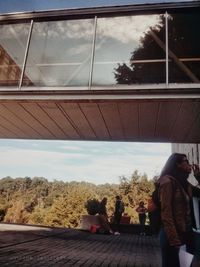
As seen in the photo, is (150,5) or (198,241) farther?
(150,5)

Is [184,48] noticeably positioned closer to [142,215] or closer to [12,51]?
[12,51]

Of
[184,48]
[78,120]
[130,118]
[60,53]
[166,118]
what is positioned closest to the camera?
[184,48]

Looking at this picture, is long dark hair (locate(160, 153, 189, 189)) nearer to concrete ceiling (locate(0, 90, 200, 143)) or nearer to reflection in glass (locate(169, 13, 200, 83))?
concrete ceiling (locate(0, 90, 200, 143))

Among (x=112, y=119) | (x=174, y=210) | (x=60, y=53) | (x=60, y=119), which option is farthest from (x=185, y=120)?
(x=174, y=210)

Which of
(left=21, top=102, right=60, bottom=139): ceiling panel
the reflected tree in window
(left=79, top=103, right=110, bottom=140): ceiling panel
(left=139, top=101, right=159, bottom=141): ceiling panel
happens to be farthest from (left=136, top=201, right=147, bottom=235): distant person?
the reflected tree in window

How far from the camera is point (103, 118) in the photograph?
9695mm

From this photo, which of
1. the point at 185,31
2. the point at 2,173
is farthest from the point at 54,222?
the point at 2,173

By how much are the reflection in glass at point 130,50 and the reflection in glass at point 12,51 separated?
2425 mm

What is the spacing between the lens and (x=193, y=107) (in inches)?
326

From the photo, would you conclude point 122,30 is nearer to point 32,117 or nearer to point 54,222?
point 32,117

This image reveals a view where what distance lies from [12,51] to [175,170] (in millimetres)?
7801

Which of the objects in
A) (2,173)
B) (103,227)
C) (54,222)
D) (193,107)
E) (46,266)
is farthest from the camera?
(2,173)

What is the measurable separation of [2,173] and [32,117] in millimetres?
134133

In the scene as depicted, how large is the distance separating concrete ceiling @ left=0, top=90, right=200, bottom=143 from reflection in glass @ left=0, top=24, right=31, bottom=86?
2.64 feet
